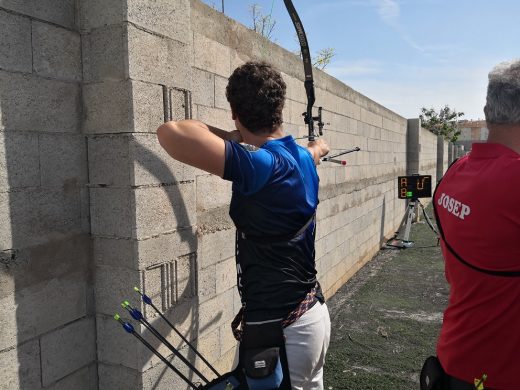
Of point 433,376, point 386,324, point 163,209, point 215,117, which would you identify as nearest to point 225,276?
point 163,209

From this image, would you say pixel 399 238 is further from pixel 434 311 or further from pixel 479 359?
pixel 479 359

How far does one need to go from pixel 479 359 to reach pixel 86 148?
1.95 metres

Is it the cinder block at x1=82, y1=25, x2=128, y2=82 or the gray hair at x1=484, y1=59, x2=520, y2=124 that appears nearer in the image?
the gray hair at x1=484, y1=59, x2=520, y2=124

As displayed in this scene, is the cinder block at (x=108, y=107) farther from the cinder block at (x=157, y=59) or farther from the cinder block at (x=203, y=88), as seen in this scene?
the cinder block at (x=203, y=88)

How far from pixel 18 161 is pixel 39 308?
663mm

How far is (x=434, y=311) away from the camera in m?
5.06

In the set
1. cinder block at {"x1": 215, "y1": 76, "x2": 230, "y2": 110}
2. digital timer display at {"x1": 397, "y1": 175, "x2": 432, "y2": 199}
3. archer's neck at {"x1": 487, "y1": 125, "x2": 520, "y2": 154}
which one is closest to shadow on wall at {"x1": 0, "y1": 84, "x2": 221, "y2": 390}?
cinder block at {"x1": 215, "y1": 76, "x2": 230, "y2": 110}

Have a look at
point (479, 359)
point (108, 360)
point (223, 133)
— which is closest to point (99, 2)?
point (223, 133)

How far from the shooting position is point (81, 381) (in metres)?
2.16

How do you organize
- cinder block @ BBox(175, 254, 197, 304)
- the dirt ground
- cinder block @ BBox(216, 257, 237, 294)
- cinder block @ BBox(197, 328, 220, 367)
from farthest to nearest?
the dirt ground < cinder block @ BBox(216, 257, 237, 294) < cinder block @ BBox(197, 328, 220, 367) < cinder block @ BBox(175, 254, 197, 304)

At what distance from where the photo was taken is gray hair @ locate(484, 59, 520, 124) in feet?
4.85

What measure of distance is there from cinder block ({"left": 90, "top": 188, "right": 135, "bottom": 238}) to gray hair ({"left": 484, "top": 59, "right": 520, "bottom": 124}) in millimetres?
1583

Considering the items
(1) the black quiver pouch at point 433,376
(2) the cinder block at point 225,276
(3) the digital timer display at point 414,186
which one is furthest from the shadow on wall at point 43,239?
(3) the digital timer display at point 414,186

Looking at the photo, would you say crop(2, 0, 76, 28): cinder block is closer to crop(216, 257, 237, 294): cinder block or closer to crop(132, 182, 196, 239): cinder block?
crop(132, 182, 196, 239): cinder block
